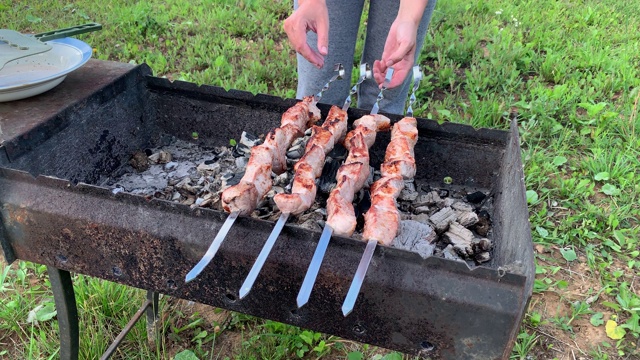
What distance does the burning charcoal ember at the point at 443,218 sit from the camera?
6.21 ft

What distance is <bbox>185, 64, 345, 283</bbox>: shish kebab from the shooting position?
1.36 metres

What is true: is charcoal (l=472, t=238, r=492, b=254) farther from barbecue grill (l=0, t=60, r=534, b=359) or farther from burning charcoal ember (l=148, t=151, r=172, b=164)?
burning charcoal ember (l=148, t=151, r=172, b=164)

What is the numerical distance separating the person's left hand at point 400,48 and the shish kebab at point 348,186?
0.11 ft

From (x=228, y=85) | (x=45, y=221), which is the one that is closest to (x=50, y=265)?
(x=45, y=221)

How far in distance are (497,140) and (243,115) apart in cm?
103

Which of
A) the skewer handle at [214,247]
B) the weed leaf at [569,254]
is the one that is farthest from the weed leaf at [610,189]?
the skewer handle at [214,247]

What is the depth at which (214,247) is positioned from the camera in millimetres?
1322

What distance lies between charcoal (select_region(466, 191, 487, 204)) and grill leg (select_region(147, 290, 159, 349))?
1444 mm

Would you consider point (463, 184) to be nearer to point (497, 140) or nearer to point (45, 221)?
point (497, 140)

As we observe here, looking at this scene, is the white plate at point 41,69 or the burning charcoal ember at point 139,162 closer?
the white plate at point 41,69

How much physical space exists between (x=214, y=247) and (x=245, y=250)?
0.33 feet

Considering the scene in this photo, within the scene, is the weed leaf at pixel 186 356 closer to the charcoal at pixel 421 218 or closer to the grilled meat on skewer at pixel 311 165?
the grilled meat on skewer at pixel 311 165

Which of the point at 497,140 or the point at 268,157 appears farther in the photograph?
the point at 497,140

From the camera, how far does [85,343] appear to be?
231 centimetres
